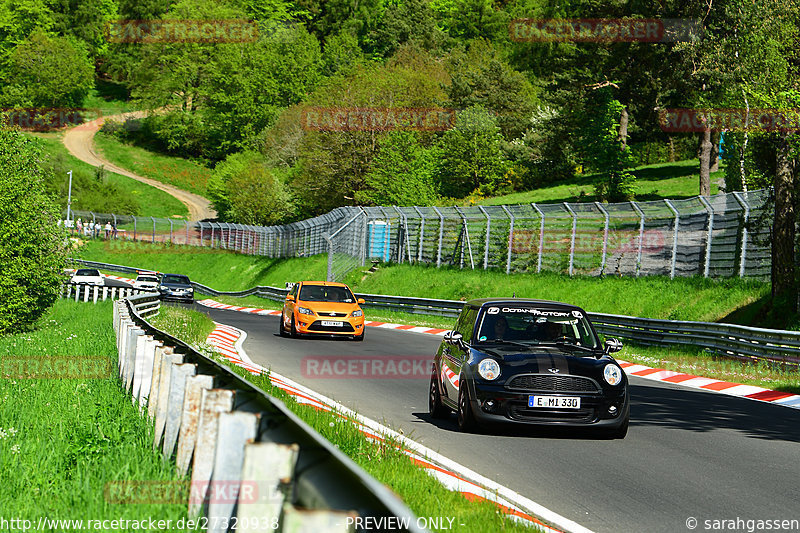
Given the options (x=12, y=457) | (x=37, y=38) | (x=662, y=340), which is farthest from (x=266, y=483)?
(x=37, y=38)

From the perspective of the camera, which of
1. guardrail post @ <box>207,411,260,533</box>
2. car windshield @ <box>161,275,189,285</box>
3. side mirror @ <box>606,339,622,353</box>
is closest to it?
guardrail post @ <box>207,411,260,533</box>

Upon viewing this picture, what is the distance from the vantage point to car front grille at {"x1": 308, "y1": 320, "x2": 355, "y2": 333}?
83.8 ft

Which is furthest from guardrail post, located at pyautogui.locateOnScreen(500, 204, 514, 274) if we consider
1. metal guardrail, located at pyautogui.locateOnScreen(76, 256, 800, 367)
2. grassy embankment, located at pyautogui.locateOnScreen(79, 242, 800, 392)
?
metal guardrail, located at pyautogui.locateOnScreen(76, 256, 800, 367)

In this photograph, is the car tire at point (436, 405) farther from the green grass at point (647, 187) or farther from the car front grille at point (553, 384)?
the green grass at point (647, 187)

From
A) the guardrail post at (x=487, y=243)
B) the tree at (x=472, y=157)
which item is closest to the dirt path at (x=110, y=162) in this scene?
the tree at (x=472, y=157)

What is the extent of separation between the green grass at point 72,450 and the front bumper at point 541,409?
12.2 ft

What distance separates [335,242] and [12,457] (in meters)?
48.2

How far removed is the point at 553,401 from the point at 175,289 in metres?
39.3

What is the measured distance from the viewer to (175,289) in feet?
156

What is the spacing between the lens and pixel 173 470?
18.5 ft

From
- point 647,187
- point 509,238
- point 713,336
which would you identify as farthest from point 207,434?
point 647,187

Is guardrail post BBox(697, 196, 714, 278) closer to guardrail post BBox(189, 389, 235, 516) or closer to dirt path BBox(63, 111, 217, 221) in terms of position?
guardrail post BBox(189, 389, 235, 516)

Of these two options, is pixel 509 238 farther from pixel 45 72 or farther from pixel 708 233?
pixel 45 72

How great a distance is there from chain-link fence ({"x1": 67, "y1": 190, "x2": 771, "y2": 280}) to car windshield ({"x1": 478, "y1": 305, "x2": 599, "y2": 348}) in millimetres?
16302
